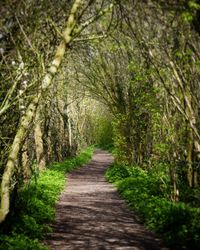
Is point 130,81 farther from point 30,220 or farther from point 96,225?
point 30,220

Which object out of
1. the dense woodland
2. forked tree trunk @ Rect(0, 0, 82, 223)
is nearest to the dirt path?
the dense woodland

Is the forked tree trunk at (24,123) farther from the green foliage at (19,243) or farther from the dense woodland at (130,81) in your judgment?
the green foliage at (19,243)

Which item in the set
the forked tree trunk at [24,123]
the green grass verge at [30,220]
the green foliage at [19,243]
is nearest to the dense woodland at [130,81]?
the forked tree trunk at [24,123]

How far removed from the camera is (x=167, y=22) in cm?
884

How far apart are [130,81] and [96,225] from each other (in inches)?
213

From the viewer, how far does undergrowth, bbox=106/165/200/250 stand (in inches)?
362

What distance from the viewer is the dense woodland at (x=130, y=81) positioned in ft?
26.7

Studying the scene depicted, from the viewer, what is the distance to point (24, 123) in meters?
7.74

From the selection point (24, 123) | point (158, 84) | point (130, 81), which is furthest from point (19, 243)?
point (130, 81)

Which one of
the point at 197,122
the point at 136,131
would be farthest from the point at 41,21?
the point at 136,131

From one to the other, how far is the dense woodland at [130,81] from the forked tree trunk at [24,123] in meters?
0.02

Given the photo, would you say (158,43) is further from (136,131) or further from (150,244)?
(136,131)

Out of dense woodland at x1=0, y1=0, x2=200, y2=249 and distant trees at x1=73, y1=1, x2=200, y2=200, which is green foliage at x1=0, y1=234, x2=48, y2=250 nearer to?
dense woodland at x1=0, y1=0, x2=200, y2=249

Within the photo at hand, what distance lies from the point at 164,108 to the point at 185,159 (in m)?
1.91
